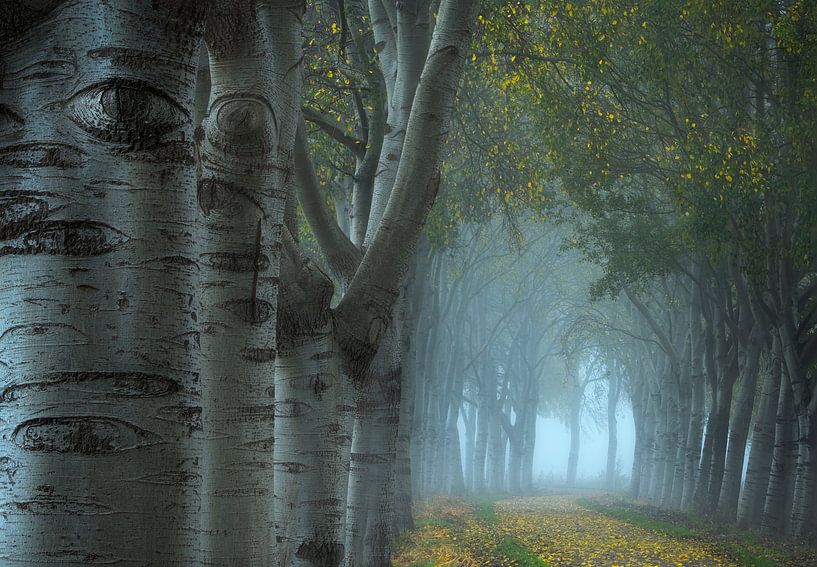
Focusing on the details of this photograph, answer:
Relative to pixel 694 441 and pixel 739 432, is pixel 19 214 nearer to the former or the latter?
pixel 739 432

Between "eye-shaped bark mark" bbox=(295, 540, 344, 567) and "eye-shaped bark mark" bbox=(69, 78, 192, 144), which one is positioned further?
"eye-shaped bark mark" bbox=(295, 540, 344, 567)

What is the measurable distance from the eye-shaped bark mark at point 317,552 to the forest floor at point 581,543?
5.61 metres

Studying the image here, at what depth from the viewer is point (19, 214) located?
6.88 feet

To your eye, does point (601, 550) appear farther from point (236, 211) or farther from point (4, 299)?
point (4, 299)

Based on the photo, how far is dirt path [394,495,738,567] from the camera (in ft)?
39.2

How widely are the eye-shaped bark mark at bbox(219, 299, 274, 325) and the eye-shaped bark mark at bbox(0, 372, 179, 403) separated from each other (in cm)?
209

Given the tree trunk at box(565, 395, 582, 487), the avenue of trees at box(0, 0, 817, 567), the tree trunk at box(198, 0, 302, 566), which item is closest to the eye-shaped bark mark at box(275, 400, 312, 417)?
the avenue of trees at box(0, 0, 817, 567)

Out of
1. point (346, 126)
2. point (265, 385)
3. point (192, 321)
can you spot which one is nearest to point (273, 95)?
point (265, 385)

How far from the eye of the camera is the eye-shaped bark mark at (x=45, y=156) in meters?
2.12

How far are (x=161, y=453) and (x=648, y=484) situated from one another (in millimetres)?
37860

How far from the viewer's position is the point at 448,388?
3525cm

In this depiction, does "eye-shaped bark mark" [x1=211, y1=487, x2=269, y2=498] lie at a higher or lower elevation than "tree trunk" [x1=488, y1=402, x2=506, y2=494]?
higher

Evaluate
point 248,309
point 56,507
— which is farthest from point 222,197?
point 56,507

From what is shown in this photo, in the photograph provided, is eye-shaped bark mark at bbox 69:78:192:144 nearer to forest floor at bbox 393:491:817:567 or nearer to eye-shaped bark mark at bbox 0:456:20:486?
eye-shaped bark mark at bbox 0:456:20:486
